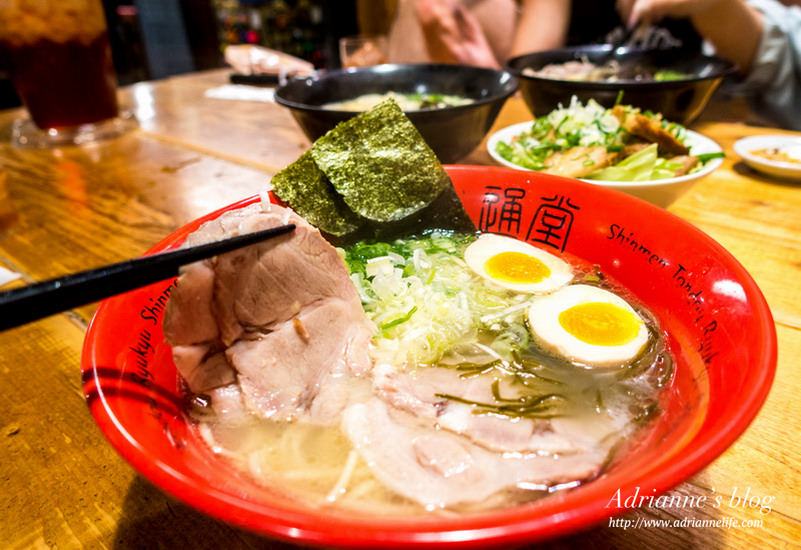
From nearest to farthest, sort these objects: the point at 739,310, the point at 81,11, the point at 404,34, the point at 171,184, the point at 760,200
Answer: the point at 739,310, the point at 760,200, the point at 171,184, the point at 81,11, the point at 404,34

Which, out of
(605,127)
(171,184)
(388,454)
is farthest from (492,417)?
(171,184)

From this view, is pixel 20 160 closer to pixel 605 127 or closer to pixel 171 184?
pixel 171 184

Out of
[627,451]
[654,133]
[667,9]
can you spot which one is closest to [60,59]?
[654,133]

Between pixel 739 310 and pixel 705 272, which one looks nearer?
pixel 739 310

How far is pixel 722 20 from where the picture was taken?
3.06 meters

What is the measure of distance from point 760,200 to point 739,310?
133 centimetres

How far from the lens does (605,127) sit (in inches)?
78.3

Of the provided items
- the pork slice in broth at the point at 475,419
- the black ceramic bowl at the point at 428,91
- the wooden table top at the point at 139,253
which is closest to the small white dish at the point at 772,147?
the wooden table top at the point at 139,253

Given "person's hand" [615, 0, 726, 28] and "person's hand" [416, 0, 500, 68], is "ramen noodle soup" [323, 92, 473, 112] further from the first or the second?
"person's hand" [615, 0, 726, 28]

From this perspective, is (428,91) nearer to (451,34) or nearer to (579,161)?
(579,161)

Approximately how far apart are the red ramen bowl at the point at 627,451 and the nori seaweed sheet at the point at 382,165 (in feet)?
0.41

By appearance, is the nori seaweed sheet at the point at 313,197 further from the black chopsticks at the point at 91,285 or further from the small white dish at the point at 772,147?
the small white dish at the point at 772,147

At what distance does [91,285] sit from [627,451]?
0.89 metres

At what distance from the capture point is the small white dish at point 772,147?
6.28 feet
